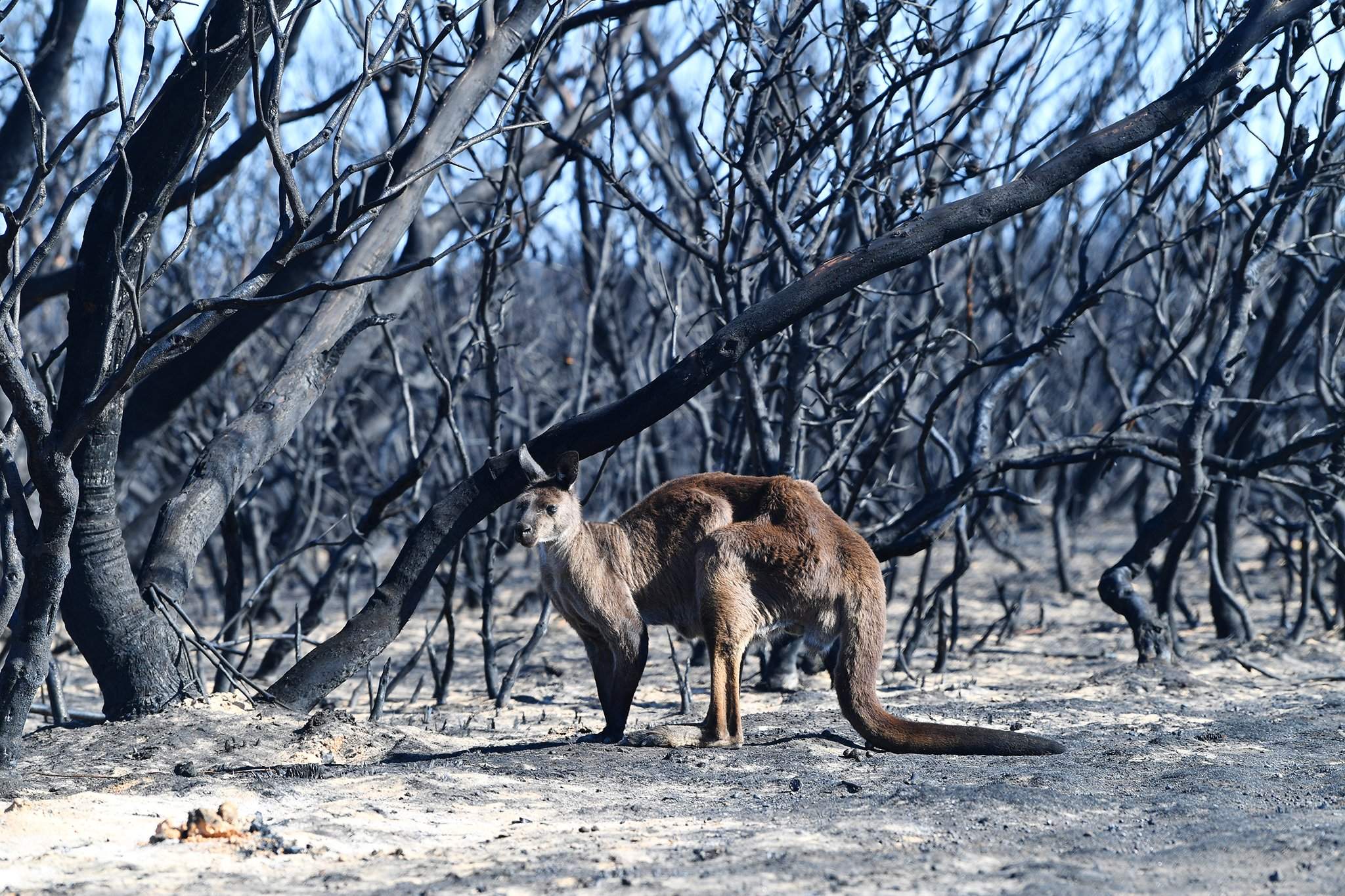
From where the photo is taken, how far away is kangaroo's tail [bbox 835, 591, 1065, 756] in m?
5.13

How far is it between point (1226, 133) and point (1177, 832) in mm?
6678

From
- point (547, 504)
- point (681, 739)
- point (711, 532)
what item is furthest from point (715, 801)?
point (547, 504)

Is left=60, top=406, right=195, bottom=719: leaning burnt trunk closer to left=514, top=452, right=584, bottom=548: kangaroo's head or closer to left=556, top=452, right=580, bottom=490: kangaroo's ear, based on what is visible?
left=514, top=452, right=584, bottom=548: kangaroo's head

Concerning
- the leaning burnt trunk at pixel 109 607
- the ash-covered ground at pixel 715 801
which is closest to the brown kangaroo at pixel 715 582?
the ash-covered ground at pixel 715 801

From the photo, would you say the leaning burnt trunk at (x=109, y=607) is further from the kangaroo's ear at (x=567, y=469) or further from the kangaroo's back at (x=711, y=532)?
the kangaroo's back at (x=711, y=532)

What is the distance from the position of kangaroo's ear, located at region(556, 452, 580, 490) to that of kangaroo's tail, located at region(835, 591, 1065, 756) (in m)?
1.30

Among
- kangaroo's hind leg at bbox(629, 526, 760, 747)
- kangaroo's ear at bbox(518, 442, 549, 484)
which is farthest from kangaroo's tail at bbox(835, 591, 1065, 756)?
kangaroo's ear at bbox(518, 442, 549, 484)

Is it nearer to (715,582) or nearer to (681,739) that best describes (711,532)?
(715,582)

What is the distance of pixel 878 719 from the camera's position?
5.32 metres

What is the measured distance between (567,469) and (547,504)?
18 cm

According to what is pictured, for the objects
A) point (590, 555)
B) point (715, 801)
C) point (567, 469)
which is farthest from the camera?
point (590, 555)

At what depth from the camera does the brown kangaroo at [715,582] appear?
18.0ft

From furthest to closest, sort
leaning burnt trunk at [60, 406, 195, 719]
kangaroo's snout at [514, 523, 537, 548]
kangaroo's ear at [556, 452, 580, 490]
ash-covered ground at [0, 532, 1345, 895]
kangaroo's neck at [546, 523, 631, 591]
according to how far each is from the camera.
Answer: kangaroo's neck at [546, 523, 631, 591], kangaroo's ear at [556, 452, 580, 490], kangaroo's snout at [514, 523, 537, 548], leaning burnt trunk at [60, 406, 195, 719], ash-covered ground at [0, 532, 1345, 895]

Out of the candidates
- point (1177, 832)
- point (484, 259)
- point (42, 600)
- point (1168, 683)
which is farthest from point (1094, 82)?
point (42, 600)
